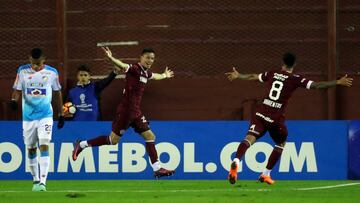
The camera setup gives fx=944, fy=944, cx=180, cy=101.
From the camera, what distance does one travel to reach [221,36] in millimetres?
18688

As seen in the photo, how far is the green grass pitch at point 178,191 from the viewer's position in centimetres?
1109

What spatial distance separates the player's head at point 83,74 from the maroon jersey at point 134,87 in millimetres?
2405

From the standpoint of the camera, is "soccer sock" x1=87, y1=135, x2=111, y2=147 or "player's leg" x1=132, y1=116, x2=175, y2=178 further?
"soccer sock" x1=87, y1=135, x2=111, y2=147

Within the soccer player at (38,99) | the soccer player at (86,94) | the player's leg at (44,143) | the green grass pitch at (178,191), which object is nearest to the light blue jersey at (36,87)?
the soccer player at (38,99)

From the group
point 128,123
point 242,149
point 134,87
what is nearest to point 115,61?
point 134,87

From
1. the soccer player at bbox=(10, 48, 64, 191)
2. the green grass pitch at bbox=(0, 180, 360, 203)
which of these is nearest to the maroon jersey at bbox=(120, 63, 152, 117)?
the green grass pitch at bbox=(0, 180, 360, 203)

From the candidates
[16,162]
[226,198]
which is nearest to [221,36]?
[16,162]

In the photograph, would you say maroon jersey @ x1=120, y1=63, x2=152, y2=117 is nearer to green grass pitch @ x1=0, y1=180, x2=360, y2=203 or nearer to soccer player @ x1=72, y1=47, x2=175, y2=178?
soccer player @ x1=72, y1=47, x2=175, y2=178

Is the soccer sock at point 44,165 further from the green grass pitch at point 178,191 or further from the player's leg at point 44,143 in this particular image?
the green grass pitch at point 178,191

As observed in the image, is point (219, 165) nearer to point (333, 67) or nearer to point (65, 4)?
point (333, 67)

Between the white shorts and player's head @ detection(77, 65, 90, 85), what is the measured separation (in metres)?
3.98

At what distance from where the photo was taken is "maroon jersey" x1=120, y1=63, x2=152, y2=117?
49.5 ft

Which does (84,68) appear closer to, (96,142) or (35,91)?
(96,142)

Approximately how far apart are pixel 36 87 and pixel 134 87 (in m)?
2.21
